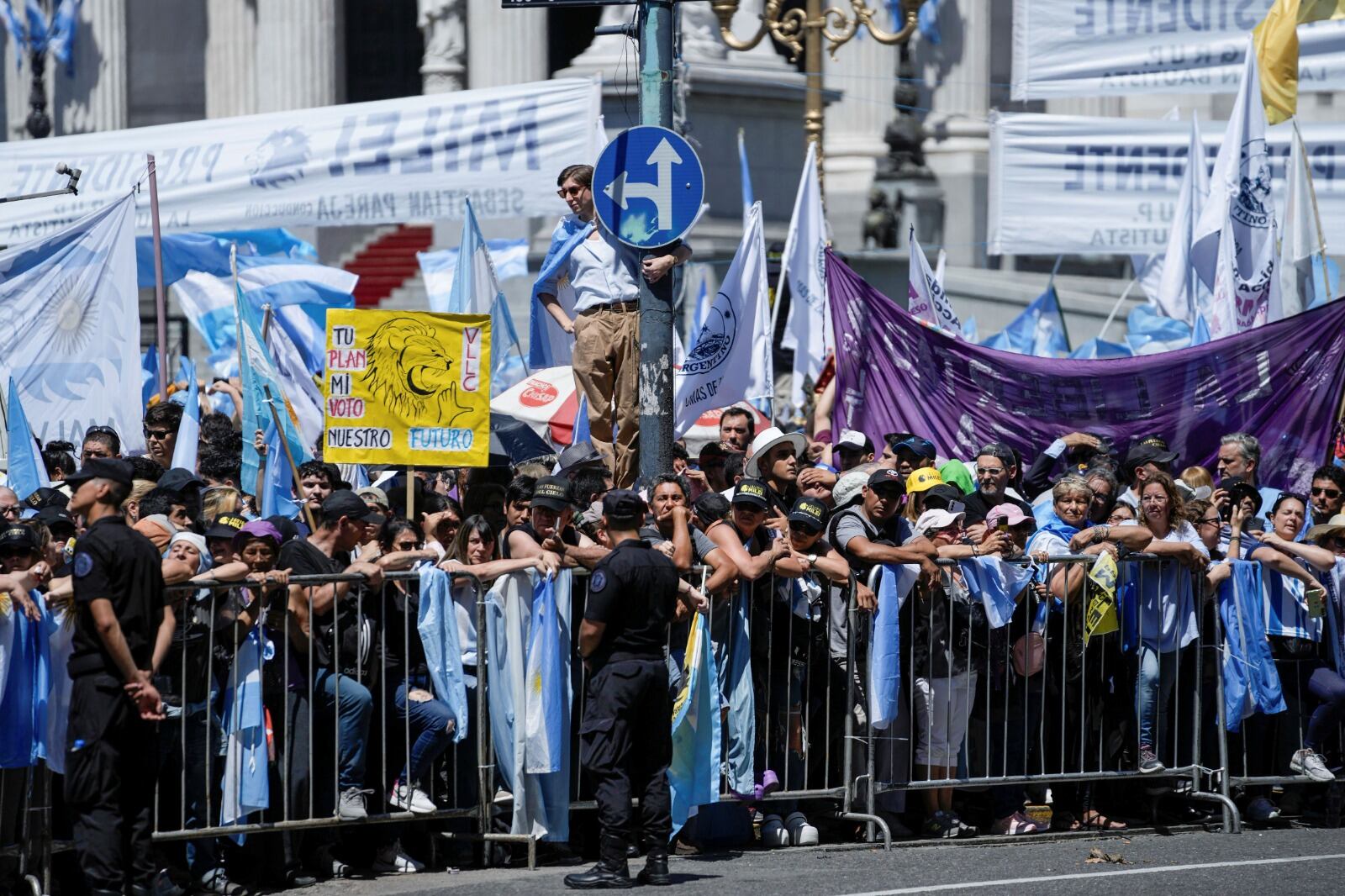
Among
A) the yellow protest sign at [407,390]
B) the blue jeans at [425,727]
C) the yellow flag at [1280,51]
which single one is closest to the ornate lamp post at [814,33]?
the yellow flag at [1280,51]

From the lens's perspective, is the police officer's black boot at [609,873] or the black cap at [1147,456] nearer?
the police officer's black boot at [609,873]

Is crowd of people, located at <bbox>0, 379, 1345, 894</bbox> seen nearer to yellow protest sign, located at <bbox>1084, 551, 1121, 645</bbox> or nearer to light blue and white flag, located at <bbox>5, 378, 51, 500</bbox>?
yellow protest sign, located at <bbox>1084, 551, 1121, 645</bbox>

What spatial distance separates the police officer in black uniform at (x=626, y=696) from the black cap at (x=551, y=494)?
551mm

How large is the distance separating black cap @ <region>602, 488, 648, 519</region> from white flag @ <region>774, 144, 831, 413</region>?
716cm

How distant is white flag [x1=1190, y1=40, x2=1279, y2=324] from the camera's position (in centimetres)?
1590

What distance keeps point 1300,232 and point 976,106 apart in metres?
20.0

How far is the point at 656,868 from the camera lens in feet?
31.4

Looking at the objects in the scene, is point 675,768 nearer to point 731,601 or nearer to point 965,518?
point 731,601

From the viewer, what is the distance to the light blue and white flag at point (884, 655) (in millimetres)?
10609

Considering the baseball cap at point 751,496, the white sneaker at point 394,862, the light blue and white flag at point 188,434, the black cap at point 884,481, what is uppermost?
the light blue and white flag at point 188,434

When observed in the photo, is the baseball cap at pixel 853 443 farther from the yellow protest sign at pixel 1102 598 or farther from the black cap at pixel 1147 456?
the yellow protest sign at pixel 1102 598

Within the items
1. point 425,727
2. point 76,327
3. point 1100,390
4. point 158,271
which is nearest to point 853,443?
point 1100,390

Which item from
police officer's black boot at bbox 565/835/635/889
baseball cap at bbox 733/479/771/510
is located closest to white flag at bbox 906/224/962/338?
baseball cap at bbox 733/479/771/510

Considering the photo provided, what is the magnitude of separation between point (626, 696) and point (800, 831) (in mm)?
1548
